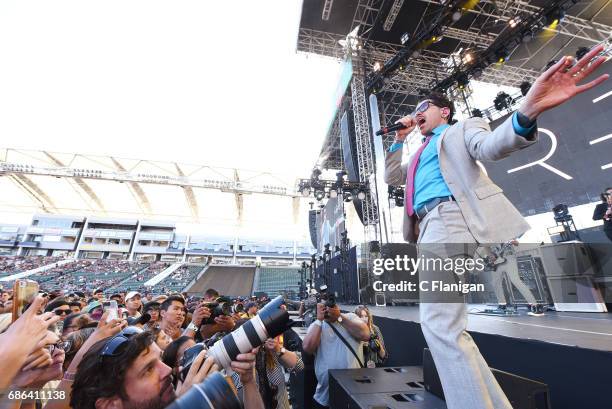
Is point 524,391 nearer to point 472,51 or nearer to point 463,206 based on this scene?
point 463,206

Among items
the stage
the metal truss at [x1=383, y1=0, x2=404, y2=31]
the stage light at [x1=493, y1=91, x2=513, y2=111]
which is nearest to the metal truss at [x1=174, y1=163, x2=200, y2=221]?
the metal truss at [x1=383, y1=0, x2=404, y2=31]

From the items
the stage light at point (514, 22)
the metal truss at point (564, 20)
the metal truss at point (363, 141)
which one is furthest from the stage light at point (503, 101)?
the metal truss at point (363, 141)

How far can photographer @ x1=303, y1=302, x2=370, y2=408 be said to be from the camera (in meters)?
2.42

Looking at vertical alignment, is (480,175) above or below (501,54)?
below

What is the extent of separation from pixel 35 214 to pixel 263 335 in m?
50.3

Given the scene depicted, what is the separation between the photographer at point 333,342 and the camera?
2418 mm

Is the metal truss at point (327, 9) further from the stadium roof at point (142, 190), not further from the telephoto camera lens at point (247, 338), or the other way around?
the stadium roof at point (142, 190)

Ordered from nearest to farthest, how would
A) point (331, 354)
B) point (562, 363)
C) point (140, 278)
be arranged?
point (562, 363), point (331, 354), point (140, 278)

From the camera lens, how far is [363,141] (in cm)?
941

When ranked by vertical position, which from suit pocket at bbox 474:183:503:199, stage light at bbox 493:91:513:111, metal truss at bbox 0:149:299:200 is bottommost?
suit pocket at bbox 474:183:503:199

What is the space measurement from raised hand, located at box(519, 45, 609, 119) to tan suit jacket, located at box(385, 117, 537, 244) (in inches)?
3.2

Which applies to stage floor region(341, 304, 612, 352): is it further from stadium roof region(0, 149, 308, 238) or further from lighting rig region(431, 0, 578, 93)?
stadium roof region(0, 149, 308, 238)

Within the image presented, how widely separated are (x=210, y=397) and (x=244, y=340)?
597 mm

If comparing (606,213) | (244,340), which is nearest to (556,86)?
(244,340)
